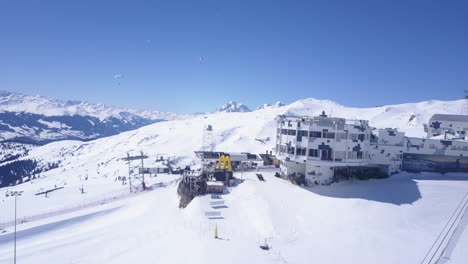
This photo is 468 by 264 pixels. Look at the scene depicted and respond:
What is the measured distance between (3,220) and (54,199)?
1307 cm

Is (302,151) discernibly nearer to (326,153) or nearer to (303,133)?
(303,133)

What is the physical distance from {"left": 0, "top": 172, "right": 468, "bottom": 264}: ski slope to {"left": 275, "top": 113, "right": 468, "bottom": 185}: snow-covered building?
9.08 feet

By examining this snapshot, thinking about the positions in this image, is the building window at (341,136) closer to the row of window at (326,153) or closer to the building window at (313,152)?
the row of window at (326,153)

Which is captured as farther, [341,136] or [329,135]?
[341,136]

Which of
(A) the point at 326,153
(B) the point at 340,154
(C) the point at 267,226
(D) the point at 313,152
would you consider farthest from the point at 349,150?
(C) the point at 267,226

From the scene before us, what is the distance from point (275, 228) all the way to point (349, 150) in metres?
17.5

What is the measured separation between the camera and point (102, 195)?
2249 inches

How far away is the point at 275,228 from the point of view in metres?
27.4

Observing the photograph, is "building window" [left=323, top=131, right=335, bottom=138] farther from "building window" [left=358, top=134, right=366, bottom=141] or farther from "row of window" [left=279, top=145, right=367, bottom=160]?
"building window" [left=358, top=134, right=366, bottom=141]

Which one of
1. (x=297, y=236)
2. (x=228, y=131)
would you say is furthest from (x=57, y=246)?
(x=228, y=131)

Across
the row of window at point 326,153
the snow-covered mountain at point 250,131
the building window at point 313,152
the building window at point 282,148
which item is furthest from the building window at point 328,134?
the snow-covered mountain at point 250,131

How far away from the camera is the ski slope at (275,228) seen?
924 inches

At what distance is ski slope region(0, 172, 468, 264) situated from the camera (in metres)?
23.5

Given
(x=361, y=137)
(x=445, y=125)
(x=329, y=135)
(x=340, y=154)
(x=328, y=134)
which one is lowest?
(x=340, y=154)
